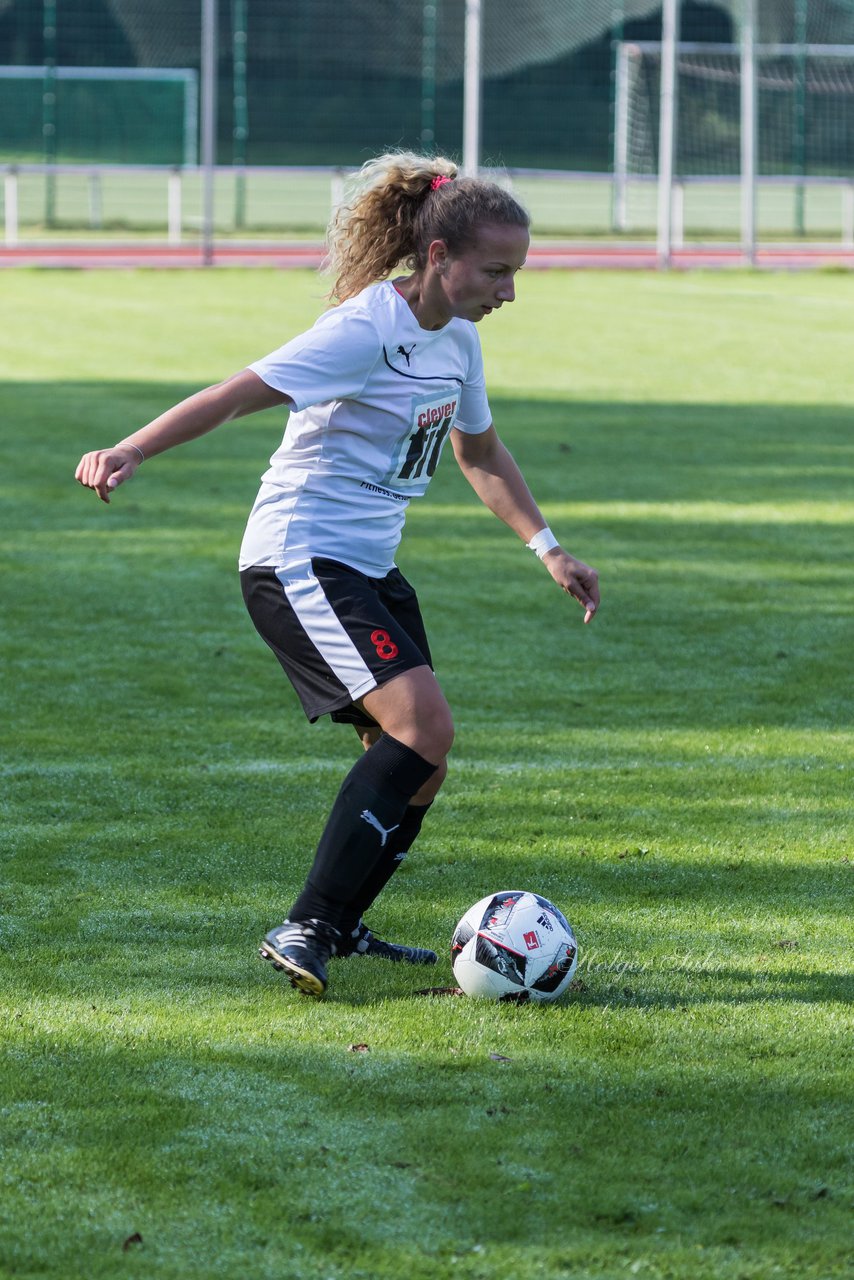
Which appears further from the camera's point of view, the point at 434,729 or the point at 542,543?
the point at 542,543

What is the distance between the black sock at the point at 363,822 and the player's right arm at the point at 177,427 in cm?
77

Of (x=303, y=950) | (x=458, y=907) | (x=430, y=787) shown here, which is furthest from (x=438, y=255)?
(x=458, y=907)

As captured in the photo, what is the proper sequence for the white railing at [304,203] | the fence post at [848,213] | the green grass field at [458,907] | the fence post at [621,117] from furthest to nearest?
the fence post at [621,117]
the fence post at [848,213]
the white railing at [304,203]
the green grass field at [458,907]

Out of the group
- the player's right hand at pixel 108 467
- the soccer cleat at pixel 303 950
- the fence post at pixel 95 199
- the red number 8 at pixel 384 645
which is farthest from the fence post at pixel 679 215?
the player's right hand at pixel 108 467

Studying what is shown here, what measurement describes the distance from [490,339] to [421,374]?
14944mm

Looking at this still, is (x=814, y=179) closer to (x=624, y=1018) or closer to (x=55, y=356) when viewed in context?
(x=55, y=356)

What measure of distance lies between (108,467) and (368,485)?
68cm

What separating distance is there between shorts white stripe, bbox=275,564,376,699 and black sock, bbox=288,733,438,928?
0.15m

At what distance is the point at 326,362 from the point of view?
371 cm

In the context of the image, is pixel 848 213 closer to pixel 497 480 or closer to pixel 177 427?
pixel 497 480

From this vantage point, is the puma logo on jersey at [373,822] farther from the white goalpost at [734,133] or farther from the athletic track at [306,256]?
the white goalpost at [734,133]

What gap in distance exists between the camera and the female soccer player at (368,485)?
12.3 ft

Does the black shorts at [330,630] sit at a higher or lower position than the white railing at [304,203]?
lower

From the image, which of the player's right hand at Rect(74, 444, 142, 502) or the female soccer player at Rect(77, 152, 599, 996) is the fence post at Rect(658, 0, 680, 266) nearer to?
the female soccer player at Rect(77, 152, 599, 996)
